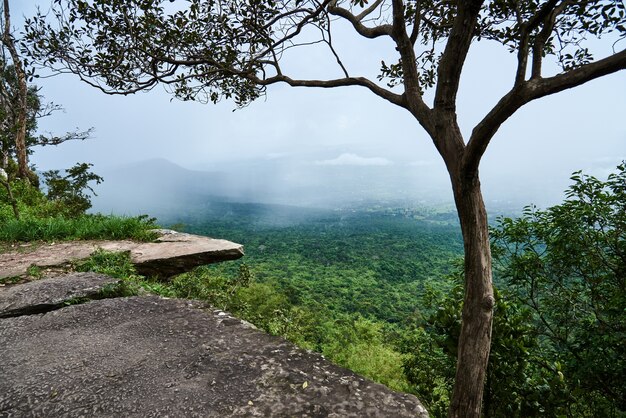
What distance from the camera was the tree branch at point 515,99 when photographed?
9.87 feet

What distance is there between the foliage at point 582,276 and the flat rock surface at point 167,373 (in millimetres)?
5783

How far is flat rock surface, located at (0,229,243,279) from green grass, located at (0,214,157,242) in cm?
37

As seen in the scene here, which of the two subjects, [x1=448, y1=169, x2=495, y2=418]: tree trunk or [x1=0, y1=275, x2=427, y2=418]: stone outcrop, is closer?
[x1=0, y1=275, x2=427, y2=418]: stone outcrop

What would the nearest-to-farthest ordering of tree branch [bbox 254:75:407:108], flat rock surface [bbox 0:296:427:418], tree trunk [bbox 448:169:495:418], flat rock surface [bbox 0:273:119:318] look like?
flat rock surface [bbox 0:296:427:418]
tree trunk [bbox 448:169:495:418]
flat rock surface [bbox 0:273:119:318]
tree branch [bbox 254:75:407:108]

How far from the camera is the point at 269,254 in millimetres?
57781

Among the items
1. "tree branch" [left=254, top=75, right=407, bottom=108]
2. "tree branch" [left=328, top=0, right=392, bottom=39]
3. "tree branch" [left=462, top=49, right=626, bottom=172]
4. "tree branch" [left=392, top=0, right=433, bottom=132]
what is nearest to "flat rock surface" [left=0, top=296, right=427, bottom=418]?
"tree branch" [left=462, top=49, right=626, bottom=172]

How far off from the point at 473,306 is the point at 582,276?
19.1ft

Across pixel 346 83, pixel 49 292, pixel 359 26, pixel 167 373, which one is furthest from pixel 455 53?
pixel 49 292

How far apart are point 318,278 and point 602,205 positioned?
41.5 m

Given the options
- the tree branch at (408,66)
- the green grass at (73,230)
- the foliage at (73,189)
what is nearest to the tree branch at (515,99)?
the tree branch at (408,66)

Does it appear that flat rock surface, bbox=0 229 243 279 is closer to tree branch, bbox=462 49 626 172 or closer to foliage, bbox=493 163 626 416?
tree branch, bbox=462 49 626 172

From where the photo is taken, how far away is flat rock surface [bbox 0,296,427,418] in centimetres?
238

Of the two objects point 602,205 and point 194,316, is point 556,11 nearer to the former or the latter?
point 602,205

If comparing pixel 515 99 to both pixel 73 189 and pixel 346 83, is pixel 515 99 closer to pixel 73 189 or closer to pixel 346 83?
pixel 346 83
